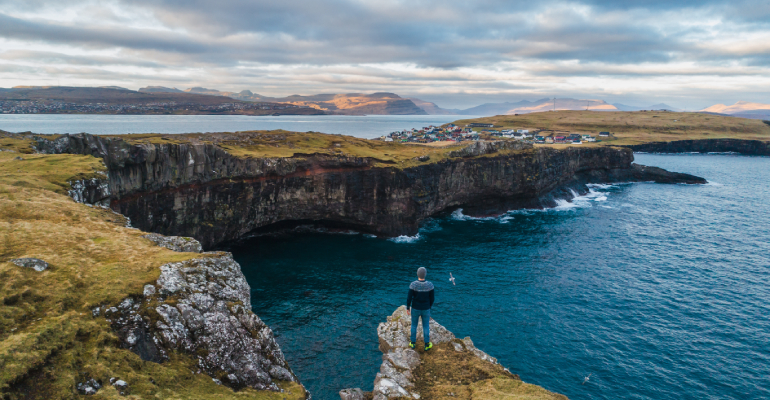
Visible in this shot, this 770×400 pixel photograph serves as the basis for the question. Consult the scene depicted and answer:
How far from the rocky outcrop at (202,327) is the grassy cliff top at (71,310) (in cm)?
41

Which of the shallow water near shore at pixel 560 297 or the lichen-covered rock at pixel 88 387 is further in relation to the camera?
the shallow water near shore at pixel 560 297

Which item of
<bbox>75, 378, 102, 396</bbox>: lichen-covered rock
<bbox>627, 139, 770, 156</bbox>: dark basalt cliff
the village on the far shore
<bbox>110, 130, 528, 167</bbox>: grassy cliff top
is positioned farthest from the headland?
<bbox>627, 139, 770, 156</bbox>: dark basalt cliff

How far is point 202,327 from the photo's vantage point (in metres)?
13.8

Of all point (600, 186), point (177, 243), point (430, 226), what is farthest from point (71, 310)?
point (600, 186)

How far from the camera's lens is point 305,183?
196ft

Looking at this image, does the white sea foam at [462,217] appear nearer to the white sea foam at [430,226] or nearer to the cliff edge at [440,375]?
the white sea foam at [430,226]

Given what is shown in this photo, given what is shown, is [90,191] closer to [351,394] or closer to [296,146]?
[351,394]

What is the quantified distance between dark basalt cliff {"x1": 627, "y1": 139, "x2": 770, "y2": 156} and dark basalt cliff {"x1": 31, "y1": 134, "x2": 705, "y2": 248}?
122723 millimetres

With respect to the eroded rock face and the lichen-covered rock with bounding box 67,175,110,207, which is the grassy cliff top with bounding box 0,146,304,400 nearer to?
the eroded rock face

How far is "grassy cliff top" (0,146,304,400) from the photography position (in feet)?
32.2

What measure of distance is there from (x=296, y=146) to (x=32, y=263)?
181 ft

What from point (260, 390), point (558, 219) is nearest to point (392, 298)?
point (260, 390)

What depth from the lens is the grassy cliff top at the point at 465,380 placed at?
13961 millimetres

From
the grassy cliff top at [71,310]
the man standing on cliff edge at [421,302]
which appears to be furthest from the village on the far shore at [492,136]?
the grassy cliff top at [71,310]
